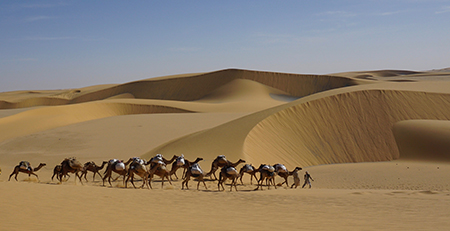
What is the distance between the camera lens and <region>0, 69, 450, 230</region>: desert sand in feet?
29.1

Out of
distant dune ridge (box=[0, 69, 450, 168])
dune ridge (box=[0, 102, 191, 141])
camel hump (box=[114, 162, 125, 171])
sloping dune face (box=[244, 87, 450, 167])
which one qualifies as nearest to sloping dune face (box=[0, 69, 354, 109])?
dune ridge (box=[0, 102, 191, 141])

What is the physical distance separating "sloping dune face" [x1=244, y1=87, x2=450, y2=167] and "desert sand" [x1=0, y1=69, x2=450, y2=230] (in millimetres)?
77

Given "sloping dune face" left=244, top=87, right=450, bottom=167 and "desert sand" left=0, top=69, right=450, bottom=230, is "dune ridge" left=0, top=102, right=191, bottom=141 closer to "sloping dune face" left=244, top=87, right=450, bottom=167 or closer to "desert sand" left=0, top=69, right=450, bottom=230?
"desert sand" left=0, top=69, right=450, bottom=230

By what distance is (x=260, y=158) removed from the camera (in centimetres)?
2228

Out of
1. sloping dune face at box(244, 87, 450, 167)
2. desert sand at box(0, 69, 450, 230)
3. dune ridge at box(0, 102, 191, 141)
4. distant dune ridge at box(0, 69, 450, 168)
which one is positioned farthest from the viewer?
dune ridge at box(0, 102, 191, 141)

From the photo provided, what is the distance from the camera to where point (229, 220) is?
894 cm

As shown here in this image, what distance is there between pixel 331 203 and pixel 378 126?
16899 millimetres

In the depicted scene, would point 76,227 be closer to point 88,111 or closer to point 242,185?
point 242,185

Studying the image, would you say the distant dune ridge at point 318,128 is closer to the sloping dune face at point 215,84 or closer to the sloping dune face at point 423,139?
the sloping dune face at point 423,139

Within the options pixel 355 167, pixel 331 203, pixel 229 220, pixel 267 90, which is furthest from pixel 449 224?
pixel 267 90

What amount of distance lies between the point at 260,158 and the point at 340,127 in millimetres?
7159

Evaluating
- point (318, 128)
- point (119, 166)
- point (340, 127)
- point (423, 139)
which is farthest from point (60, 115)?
point (423, 139)

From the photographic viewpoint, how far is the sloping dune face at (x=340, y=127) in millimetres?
23922

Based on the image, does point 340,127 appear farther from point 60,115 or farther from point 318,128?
point 60,115
